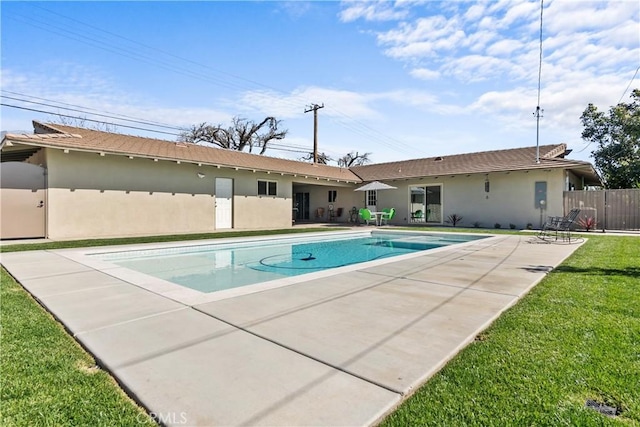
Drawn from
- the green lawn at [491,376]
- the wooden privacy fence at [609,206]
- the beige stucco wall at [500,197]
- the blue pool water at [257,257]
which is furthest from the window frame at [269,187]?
the green lawn at [491,376]

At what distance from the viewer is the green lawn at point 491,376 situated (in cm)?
182

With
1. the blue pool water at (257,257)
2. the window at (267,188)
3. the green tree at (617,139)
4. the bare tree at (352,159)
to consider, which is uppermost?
the bare tree at (352,159)

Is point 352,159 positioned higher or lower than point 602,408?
higher

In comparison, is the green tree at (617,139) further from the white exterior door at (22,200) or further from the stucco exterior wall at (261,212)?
the white exterior door at (22,200)

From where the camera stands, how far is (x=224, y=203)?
15211 millimetres

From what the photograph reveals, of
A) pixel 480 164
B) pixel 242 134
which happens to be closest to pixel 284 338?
pixel 480 164

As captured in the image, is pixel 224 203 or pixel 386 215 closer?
pixel 224 203

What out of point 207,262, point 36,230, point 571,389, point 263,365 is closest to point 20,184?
point 36,230

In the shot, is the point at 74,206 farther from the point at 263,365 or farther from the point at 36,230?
the point at 263,365

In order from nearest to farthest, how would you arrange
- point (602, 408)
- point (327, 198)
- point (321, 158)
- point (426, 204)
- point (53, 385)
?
1. point (602, 408)
2. point (53, 385)
3. point (426, 204)
4. point (327, 198)
5. point (321, 158)

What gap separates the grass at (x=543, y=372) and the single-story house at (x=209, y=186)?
11808 mm

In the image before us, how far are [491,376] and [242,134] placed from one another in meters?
36.2

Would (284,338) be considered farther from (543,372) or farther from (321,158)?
(321,158)

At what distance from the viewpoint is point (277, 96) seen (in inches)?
1060
